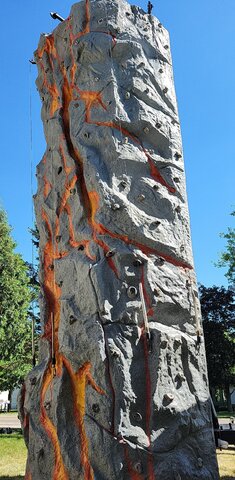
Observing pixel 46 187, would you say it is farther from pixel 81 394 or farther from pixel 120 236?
pixel 81 394

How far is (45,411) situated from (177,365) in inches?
60.8

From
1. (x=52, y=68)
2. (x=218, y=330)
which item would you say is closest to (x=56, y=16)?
(x=52, y=68)

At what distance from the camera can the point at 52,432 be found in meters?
4.64

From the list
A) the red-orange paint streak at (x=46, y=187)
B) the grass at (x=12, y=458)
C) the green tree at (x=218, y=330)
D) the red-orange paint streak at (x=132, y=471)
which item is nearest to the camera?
the red-orange paint streak at (x=132, y=471)

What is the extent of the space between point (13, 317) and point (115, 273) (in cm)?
1340

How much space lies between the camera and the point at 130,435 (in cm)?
418

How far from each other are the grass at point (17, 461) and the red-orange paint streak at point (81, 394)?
3.69 metres

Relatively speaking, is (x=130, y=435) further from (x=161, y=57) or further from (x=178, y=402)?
(x=161, y=57)

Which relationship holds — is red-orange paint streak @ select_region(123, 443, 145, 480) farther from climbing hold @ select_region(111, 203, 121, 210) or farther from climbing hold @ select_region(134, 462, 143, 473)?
climbing hold @ select_region(111, 203, 121, 210)

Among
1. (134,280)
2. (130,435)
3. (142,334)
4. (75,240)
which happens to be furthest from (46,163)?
(130,435)

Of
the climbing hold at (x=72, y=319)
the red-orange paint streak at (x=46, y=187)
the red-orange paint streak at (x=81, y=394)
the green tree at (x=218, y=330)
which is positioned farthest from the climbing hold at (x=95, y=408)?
the green tree at (x=218, y=330)

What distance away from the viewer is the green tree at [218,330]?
986 inches

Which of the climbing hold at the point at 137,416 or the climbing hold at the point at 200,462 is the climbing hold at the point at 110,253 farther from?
the climbing hold at the point at 200,462

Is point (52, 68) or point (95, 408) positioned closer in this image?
point (95, 408)
